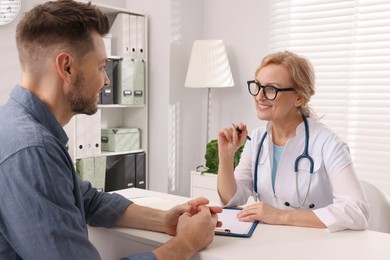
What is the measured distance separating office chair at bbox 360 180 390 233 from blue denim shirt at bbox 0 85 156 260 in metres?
1.23

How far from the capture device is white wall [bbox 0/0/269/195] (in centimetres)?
374

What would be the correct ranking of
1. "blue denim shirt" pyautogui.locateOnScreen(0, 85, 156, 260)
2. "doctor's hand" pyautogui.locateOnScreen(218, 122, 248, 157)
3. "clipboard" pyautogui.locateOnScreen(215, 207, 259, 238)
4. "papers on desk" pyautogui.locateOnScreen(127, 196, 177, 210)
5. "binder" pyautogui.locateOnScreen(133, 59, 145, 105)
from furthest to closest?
1. "binder" pyautogui.locateOnScreen(133, 59, 145, 105)
2. "doctor's hand" pyautogui.locateOnScreen(218, 122, 248, 157)
3. "papers on desk" pyautogui.locateOnScreen(127, 196, 177, 210)
4. "clipboard" pyautogui.locateOnScreen(215, 207, 259, 238)
5. "blue denim shirt" pyautogui.locateOnScreen(0, 85, 156, 260)

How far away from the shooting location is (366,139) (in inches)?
124

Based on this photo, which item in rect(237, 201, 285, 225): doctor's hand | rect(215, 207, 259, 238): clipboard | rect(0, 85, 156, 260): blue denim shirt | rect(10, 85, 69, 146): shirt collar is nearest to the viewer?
rect(0, 85, 156, 260): blue denim shirt

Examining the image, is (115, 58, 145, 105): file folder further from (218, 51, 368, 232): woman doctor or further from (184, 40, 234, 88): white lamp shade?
(218, 51, 368, 232): woman doctor

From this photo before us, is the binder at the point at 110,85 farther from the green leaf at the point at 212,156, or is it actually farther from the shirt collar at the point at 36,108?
the shirt collar at the point at 36,108

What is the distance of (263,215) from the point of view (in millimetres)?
1386

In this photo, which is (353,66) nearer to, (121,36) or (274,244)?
(121,36)

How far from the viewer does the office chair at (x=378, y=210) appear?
1736mm

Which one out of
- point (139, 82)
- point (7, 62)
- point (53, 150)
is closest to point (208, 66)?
point (139, 82)

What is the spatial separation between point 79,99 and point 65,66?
0.31 feet

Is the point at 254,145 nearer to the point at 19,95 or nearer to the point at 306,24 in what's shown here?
the point at 19,95

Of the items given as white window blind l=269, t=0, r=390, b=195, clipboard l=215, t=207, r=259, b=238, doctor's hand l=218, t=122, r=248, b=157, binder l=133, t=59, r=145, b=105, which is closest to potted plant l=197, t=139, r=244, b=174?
binder l=133, t=59, r=145, b=105

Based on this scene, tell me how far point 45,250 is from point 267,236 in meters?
0.64
